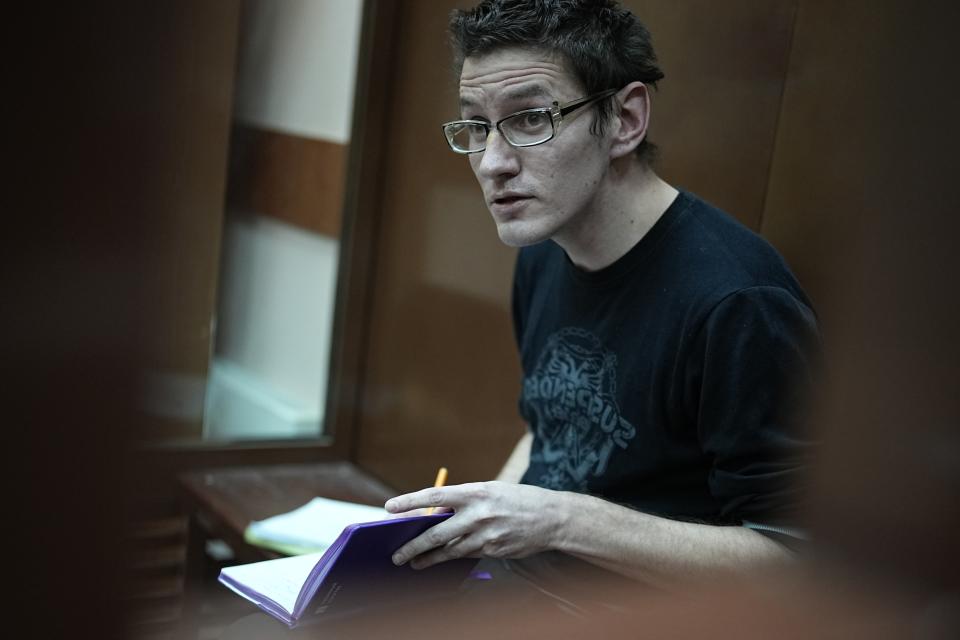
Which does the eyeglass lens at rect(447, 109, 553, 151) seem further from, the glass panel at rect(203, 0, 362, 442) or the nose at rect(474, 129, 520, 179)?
the glass panel at rect(203, 0, 362, 442)

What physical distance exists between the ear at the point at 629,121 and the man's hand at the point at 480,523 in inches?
20.6

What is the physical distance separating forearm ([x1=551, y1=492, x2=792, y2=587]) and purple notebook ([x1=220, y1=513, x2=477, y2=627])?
14cm

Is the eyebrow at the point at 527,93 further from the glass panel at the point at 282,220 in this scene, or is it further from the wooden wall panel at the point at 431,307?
the glass panel at the point at 282,220

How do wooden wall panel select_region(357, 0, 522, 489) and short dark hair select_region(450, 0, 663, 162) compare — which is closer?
short dark hair select_region(450, 0, 663, 162)

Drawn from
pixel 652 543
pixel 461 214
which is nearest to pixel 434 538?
pixel 652 543

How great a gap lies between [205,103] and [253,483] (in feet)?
2.93

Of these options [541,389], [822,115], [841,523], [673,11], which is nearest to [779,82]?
[822,115]

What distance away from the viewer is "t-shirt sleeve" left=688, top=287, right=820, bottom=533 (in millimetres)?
1173

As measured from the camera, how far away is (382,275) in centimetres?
248

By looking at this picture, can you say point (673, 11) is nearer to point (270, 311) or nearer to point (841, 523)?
point (270, 311)

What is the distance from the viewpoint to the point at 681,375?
1.25 m

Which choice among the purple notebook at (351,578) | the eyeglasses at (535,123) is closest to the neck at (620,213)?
the eyeglasses at (535,123)

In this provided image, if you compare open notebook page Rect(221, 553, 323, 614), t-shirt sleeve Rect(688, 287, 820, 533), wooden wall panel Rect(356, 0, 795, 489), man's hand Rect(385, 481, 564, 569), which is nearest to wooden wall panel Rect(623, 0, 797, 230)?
wooden wall panel Rect(356, 0, 795, 489)

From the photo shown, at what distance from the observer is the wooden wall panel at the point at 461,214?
162 cm
